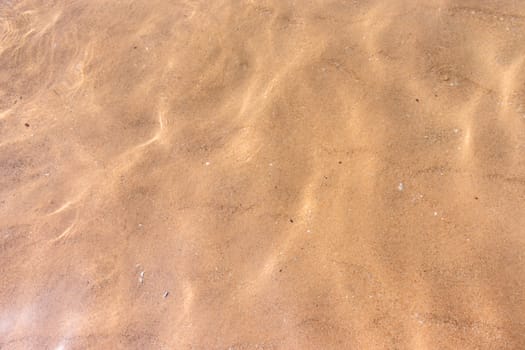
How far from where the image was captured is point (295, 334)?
2145mm

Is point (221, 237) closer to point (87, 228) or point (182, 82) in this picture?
point (87, 228)

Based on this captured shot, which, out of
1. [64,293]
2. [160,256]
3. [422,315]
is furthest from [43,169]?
[422,315]

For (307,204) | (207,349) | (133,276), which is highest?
(307,204)

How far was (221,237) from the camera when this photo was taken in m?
2.38

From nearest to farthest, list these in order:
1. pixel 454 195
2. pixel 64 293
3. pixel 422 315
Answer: pixel 422 315 < pixel 454 195 < pixel 64 293

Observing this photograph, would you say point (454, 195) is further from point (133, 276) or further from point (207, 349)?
point (133, 276)

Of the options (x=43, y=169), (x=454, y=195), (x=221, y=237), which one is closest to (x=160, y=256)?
(x=221, y=237)

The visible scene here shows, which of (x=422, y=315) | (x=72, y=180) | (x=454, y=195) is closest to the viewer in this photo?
(x=422, y=315)

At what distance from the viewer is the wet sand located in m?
2.16

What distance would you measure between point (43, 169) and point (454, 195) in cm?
252

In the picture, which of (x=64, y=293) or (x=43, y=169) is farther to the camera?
(x=43, y=169)

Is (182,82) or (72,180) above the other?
(182,82)

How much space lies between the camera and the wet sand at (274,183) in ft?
7.07

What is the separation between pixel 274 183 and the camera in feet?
8.03
